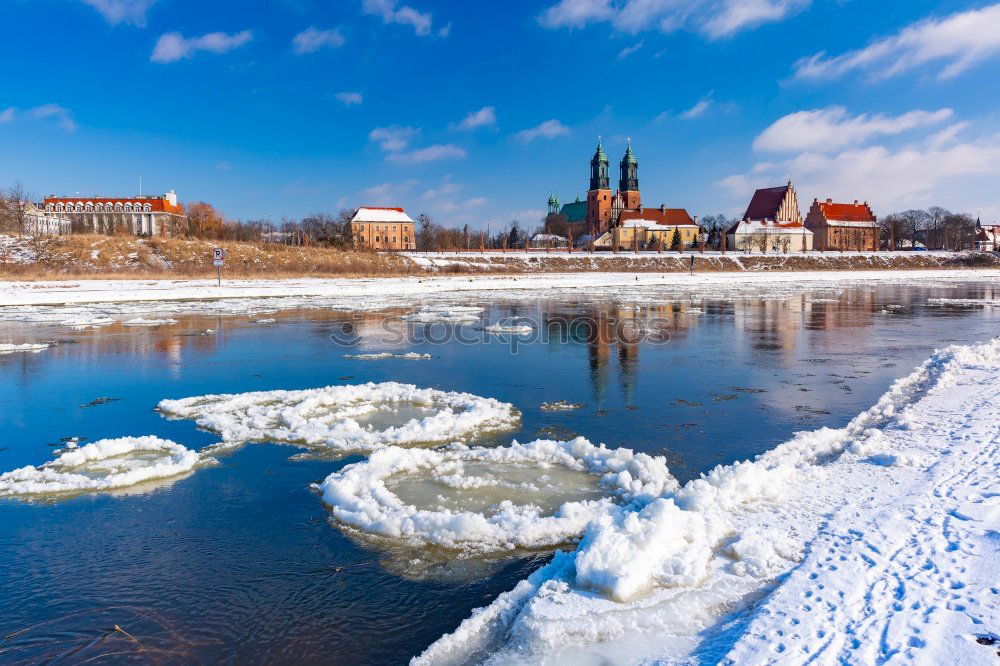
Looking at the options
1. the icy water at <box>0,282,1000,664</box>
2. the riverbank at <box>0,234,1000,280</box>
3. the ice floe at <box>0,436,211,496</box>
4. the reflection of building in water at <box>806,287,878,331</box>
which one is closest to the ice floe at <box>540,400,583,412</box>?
the icy water at <box>0,282,1000,664</box>

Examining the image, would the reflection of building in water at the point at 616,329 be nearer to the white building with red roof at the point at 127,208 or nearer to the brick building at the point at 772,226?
the brick building at the point at 772,226

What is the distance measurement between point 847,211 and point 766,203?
1667 cm

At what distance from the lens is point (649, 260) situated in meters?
77.4

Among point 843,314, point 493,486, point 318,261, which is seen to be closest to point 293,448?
point 493,486

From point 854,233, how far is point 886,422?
5047 inches

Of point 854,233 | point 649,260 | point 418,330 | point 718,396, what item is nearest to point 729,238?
point 854,233

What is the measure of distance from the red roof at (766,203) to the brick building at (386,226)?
6446 cm

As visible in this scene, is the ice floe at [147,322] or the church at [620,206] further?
the church at [620,206]

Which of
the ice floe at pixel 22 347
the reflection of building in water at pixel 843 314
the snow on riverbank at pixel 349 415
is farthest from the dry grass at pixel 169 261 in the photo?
the snow on riverbank at pixel 349 415

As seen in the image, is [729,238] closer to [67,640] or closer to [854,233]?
[854,233]

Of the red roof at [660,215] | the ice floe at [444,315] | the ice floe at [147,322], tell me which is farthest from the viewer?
the red roof at [660,215]

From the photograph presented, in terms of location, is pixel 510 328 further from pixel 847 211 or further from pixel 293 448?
pixel 847 211

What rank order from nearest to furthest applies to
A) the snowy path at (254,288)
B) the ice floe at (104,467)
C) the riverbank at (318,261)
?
the ice floe at (104,467), the snowy path at (254,288), the riverbank at (318,261)

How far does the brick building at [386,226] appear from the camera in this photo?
5049 inches
